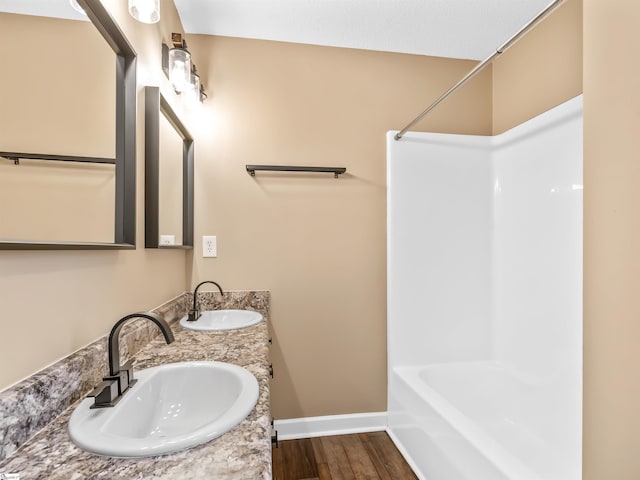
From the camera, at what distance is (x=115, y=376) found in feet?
2.61

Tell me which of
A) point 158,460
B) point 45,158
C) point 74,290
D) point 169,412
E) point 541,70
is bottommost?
point 169,412

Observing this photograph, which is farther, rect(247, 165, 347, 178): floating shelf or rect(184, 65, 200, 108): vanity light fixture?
rect(247, 165, 347, 178): floating shelf

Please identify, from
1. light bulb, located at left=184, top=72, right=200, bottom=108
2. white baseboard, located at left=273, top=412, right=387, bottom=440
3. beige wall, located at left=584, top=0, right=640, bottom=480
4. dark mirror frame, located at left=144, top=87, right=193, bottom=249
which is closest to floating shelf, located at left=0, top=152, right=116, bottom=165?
dark mirror frame, located at left=144, top=87, right=193, bottom=249

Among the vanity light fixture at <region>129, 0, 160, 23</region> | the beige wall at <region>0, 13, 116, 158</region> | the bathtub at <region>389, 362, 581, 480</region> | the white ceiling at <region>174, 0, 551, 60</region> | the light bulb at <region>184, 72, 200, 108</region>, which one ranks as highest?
the white ceiling at <region>174, 0, 551, 60</region>

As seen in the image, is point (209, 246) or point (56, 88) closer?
point (56, 88)

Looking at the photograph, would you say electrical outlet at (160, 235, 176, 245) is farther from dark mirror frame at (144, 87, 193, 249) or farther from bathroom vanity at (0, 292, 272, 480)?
bathroom vanity at (0, 292, 272, 480)

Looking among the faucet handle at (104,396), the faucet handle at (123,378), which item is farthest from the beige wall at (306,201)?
the faucet handle at (104,396)

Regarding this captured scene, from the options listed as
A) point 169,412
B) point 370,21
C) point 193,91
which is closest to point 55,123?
point 169,412

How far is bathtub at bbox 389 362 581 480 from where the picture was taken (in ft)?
4.18

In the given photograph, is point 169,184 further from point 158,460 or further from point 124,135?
point 158,460

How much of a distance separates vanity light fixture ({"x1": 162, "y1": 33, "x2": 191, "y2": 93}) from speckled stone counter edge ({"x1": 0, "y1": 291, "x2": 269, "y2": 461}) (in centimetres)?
111

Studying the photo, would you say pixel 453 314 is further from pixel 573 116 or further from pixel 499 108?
pixel 499 108

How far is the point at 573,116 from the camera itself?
161 cm

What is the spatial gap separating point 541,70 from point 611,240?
5.59 ft
